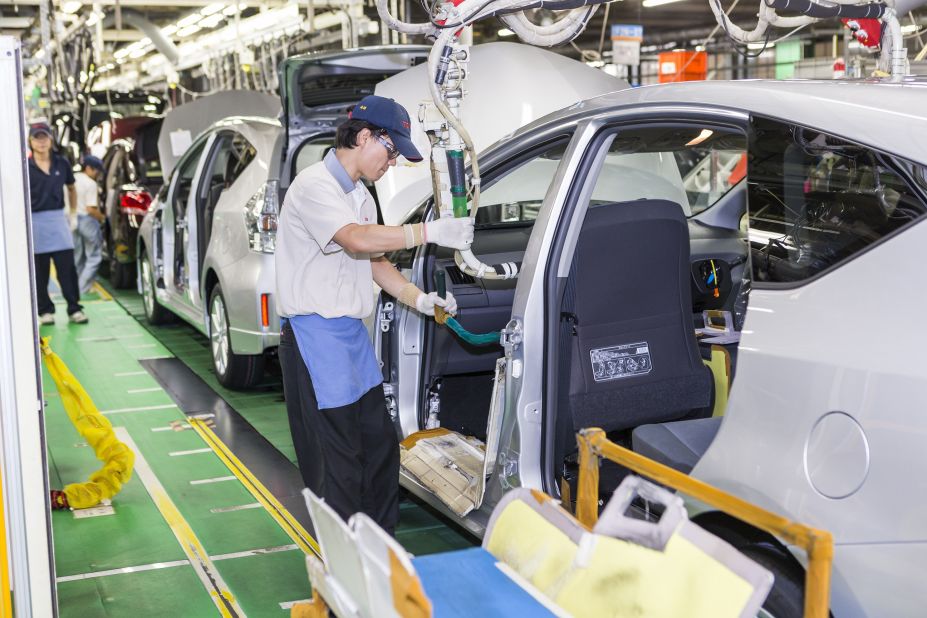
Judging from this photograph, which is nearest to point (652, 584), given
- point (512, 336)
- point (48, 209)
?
point (512, 336)

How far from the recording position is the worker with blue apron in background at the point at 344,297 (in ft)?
10.8

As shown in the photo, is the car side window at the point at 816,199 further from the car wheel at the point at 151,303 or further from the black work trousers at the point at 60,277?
the black work trousers at the point at 60,277

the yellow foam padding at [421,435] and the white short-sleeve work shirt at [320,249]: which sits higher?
the white short-sleeve work shirt at [320,249]

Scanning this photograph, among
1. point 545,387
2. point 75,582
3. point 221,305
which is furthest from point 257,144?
point 545,387

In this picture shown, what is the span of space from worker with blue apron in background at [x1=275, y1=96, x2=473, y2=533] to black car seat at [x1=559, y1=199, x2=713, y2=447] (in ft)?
1.36

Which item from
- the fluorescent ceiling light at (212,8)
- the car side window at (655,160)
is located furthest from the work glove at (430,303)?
the fluorescent ceiling light at (212,8)

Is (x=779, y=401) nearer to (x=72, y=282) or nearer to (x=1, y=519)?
(x=1, y=519)

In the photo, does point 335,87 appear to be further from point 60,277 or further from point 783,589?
point 60,277

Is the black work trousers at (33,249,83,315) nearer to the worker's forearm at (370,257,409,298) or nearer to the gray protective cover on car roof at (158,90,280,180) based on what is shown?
the gray protective cover on car roof at (158,90,280,180)

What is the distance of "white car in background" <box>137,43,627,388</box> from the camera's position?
187 inches

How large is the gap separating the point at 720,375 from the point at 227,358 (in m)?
4.00

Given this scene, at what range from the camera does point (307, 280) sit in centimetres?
339

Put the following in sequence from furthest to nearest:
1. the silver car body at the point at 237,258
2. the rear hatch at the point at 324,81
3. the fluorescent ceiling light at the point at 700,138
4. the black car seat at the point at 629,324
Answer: the silver car body at the point at 237,258 < the rear hatch at the point at 324,81 < the black car seat at the point at 629,324 < the fluorescent ceiling light at the point at 700,138

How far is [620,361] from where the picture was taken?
3.25 meters
